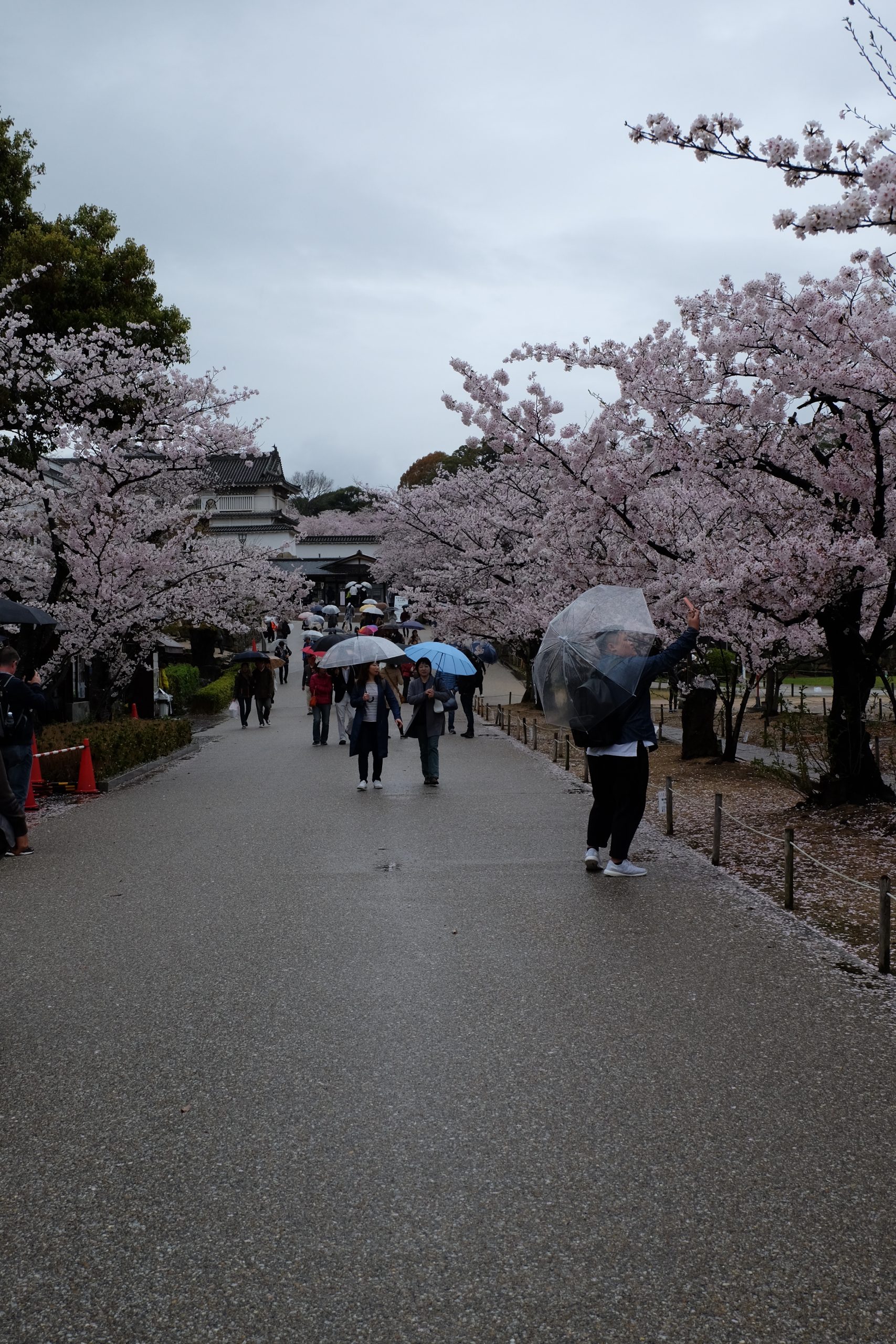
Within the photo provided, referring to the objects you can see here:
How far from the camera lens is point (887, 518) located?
32.8ft

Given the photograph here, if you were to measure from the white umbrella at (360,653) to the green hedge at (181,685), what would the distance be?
15.2 meters

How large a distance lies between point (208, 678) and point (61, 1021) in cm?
3414

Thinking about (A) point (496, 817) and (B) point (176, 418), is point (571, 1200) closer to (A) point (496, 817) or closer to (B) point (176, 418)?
(A) point (496, 817)

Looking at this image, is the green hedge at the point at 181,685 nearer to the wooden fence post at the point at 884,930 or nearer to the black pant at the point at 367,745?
the black pant at the point at 367,745

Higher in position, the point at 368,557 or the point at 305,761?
the point at 368,557

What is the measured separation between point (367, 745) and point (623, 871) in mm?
5859

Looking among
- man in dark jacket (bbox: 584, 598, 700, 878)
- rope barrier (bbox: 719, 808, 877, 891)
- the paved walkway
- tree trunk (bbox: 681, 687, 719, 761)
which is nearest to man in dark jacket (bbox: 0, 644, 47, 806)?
the paved walkway

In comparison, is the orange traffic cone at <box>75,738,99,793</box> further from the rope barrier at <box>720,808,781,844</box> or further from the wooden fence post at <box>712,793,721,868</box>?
the wooden fence post at <box>712,793,721,868</box>

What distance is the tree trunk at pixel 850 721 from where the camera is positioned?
10.7 m

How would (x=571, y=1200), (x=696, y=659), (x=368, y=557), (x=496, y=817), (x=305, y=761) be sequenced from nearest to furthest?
(x=571, y=1200), (x=496, y=817), (x=696, y=659), (x=305, y=761), (x=368, y=557)

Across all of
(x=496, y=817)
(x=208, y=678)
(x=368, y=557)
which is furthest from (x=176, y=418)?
(x=368, y=557)

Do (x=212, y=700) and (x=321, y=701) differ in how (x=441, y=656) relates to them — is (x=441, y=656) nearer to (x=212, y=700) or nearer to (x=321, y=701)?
(x=321, y=701)

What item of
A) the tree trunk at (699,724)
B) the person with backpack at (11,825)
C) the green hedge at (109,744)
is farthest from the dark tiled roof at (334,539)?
the person with backpack at (11,825)

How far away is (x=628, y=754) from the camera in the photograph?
26.6ft
